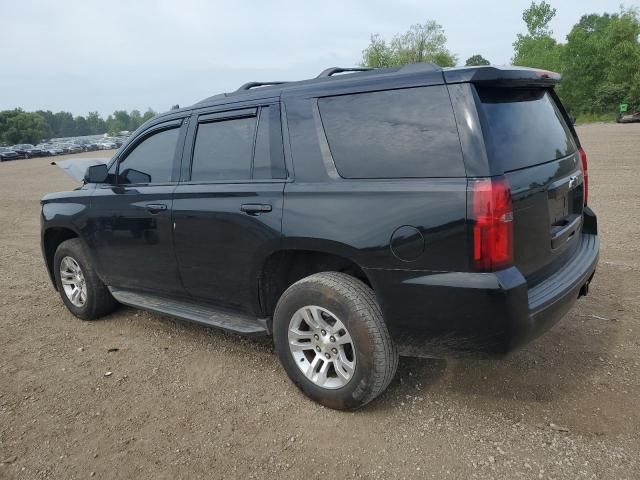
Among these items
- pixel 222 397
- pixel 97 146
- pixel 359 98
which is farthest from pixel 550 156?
pixel 97 146

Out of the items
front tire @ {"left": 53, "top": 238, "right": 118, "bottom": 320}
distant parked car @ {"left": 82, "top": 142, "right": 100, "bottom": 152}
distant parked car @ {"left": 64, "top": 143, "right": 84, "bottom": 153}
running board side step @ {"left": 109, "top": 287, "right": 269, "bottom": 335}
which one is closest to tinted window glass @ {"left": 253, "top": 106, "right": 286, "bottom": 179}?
running board side step @ {"left": 109, "top": 287, "right": 269, "bottom": 335}

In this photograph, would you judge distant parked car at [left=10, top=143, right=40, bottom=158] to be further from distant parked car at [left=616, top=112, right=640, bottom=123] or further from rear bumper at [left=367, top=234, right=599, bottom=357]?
rear bumper at [left=367, top=234, right=599, bottom=357]

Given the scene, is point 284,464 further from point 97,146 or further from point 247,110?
point 97,146

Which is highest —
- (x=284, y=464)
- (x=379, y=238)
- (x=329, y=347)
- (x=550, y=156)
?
(x=550, y=156)

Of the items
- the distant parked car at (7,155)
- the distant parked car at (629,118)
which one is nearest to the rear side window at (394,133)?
the distant parked car at (629,118)

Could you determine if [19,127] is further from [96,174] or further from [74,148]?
[96,174]

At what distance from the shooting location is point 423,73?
8.62ft

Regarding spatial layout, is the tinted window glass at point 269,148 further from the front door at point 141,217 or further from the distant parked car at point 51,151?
the distant parked car at point 51,151

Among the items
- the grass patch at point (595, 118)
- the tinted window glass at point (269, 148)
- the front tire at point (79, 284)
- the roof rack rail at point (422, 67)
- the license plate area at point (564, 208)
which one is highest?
the grass patch at point (595, 118)

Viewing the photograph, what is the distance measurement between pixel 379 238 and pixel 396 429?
3.52ft

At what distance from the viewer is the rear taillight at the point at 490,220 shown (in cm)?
240

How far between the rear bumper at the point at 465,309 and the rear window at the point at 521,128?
59 centimetres

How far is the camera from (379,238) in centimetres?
265

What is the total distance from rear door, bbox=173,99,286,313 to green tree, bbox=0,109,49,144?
108m
